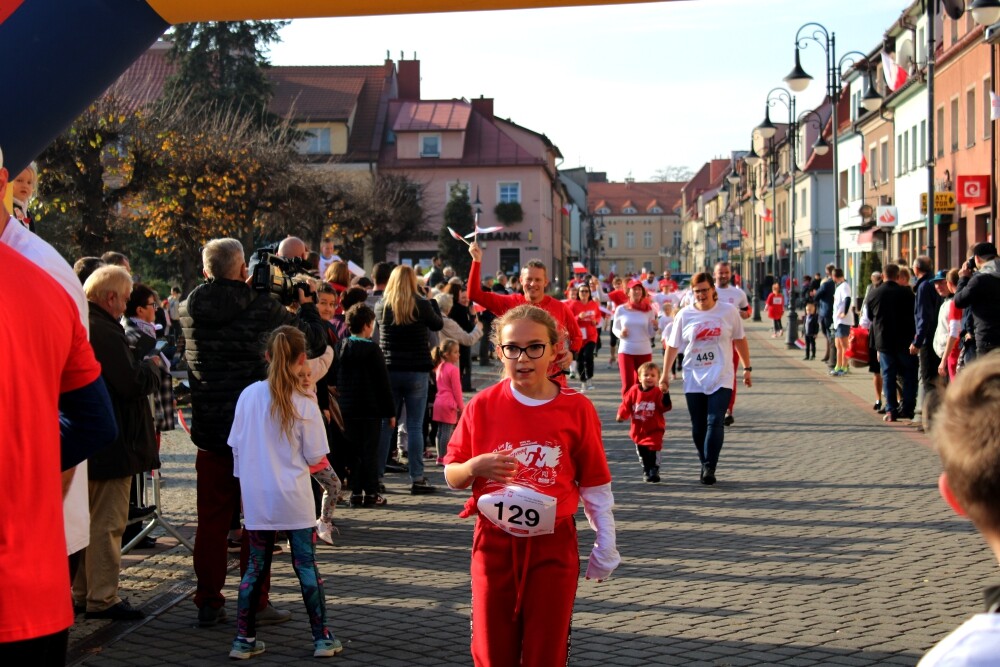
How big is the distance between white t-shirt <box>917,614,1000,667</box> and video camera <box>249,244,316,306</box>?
578 centimetres

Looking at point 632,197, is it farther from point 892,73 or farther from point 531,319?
point 531,319

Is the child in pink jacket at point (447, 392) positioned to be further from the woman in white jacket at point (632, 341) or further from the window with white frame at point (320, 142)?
the window with white frame at point (320, 142)

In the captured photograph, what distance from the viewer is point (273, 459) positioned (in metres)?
6.14

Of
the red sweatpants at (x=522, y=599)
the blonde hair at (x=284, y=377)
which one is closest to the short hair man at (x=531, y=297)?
the blonde hair at (x=284, y=377)

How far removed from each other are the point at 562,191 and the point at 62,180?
7207cm

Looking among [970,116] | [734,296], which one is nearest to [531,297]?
[734,296]

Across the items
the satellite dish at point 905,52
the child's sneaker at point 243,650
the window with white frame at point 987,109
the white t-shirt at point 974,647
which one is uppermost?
the satellite dish at point 905,52

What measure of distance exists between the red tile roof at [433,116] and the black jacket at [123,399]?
61333 mm

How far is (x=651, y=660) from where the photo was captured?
5832 mm

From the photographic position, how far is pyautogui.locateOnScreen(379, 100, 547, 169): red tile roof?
224ft

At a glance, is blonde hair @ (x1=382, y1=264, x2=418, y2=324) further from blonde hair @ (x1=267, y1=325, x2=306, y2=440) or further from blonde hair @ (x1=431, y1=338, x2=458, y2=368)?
blonde hair @ (x1=267, y1=325, x2=306, y2=440)

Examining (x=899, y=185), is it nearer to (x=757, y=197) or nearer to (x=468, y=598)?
(x=468, y=598)

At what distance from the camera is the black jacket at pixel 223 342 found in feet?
23.4

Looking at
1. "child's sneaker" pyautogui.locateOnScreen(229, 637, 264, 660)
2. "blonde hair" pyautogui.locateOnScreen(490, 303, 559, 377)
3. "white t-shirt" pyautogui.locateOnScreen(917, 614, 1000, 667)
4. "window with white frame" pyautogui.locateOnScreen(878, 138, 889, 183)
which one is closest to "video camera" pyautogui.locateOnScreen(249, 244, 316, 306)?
"child's sneaker" pyautogui.locateOnScreen(229, 637, 264, 660)
